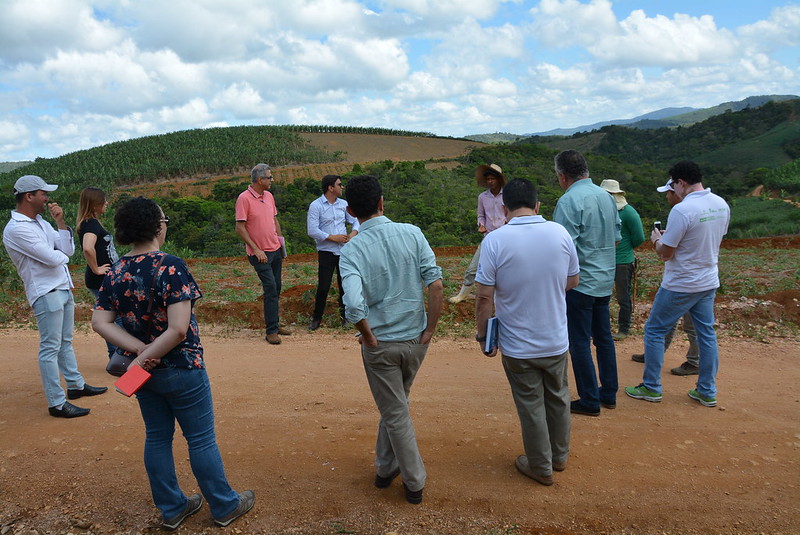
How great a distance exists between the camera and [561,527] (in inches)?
124

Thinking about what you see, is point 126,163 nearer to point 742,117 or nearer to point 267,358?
point 267,358

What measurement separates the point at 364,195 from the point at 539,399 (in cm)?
162

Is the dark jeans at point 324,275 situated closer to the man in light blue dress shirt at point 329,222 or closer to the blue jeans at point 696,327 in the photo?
the man in light blue dress shirt at point 329,222

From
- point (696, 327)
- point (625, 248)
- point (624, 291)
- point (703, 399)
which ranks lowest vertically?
point (703, 399)

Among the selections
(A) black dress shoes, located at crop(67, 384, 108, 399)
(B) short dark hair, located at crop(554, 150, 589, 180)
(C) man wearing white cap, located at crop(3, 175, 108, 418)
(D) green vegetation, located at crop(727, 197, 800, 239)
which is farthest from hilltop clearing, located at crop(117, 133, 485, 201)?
(B) short dark hair, located at crop(554, 150, 589, 180)

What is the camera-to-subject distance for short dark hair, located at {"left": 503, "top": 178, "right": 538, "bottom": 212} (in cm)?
336

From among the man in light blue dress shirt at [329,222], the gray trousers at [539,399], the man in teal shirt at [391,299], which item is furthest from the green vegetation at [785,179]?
the man in teal shirt at [391,299]

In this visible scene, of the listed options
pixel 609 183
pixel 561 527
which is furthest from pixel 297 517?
pixel 609 183

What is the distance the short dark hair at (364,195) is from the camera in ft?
10.3

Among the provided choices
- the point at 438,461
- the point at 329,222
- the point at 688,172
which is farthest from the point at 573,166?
the point at 329,222

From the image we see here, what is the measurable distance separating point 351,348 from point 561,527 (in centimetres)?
379

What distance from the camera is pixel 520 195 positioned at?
3.35 m

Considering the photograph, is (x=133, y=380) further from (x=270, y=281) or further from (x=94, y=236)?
(x=270, y=281)

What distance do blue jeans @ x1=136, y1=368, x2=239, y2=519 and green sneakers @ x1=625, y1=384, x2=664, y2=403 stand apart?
10.9 feet
